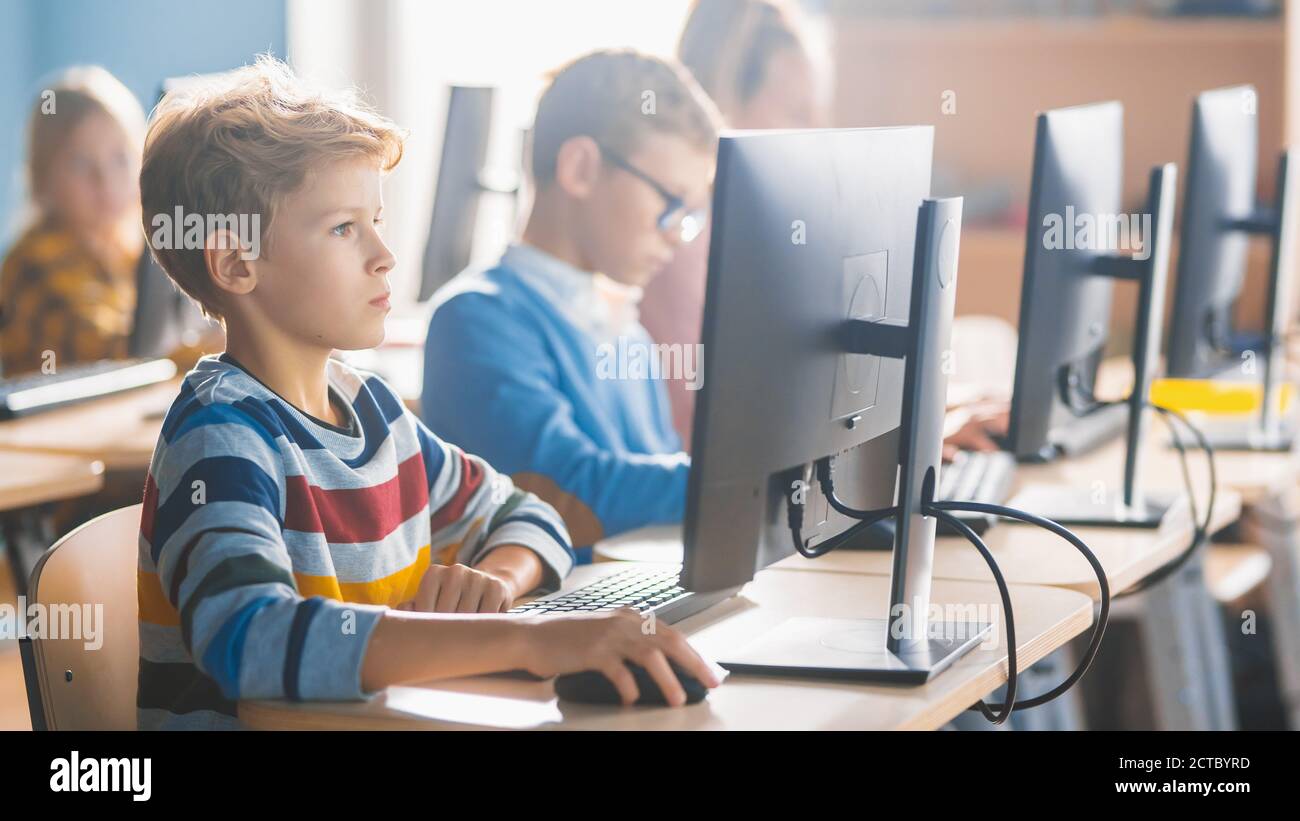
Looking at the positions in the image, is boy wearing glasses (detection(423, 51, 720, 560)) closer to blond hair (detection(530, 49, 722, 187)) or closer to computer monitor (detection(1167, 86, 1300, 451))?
blond hair (detection(530, 49, 722, 187))

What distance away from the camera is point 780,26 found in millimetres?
2658

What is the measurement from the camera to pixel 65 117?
3.42 metres

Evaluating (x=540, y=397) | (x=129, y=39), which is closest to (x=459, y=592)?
(x=540, y=397)

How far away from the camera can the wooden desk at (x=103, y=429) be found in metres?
2.29

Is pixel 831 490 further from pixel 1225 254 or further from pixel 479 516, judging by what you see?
pixel 1225 254

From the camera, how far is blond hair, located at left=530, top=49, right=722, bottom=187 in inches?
72.7

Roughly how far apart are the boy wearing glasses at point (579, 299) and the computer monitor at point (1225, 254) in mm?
738

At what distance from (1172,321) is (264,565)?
5.07 ft

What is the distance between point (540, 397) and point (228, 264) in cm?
57

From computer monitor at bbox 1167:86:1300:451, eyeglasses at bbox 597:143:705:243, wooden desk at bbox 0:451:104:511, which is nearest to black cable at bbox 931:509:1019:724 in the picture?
eyeglasses at bbox 597:143:705:243

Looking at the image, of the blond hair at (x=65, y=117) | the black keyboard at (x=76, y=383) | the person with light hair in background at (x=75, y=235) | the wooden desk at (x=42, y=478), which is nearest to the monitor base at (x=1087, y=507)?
the wooden desk at (x=42, y=478)

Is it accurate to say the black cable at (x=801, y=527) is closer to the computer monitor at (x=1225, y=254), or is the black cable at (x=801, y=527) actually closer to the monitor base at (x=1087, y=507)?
the monitor base at (x=1087, y=507)

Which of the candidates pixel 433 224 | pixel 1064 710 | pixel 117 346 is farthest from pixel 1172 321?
pixel 117 346

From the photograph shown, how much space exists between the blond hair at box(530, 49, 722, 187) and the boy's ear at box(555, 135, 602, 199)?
1 cm
